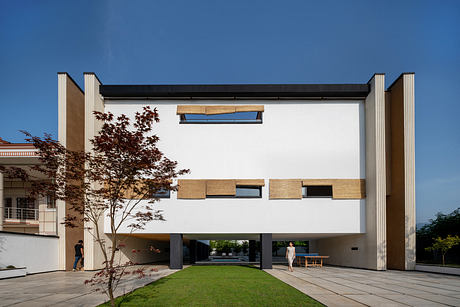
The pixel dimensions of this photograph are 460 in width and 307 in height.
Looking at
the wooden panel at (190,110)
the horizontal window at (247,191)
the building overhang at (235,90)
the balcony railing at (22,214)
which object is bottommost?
the balcony railing at (22,214)

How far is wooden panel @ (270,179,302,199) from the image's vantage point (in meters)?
16.8

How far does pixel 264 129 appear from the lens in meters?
17.4

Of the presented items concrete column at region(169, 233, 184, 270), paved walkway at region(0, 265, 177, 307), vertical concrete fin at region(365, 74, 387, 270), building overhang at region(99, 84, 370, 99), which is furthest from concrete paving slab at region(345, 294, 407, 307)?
building overhang at region(99, 84, 370, 99)

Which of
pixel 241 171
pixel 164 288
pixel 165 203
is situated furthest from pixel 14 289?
pixel 241 171

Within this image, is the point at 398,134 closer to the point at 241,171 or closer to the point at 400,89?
the point at 400,89

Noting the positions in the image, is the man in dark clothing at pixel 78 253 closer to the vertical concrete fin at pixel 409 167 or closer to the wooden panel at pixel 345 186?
the wooden panel at pixel 345 186

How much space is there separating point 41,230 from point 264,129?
15.2m

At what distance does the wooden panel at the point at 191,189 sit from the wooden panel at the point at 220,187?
0.87ft

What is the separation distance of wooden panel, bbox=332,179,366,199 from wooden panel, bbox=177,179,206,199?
6.70 m

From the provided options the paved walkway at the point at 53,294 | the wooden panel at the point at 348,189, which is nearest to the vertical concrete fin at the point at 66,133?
the paved walkway at the point at 53,294

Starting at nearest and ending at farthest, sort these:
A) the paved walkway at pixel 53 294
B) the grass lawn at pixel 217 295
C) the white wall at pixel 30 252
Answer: the grass lawn at pixel 217 295
the paved walkway at pixel 53 294
the white wall at pixel 30 252

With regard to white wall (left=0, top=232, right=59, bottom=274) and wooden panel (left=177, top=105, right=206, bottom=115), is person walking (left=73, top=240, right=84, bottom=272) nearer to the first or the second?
white wall (left=0, top=232, right=59, bottom=274)

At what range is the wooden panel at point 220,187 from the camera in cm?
1680

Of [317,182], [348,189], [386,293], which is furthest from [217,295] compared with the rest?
[348,189]
